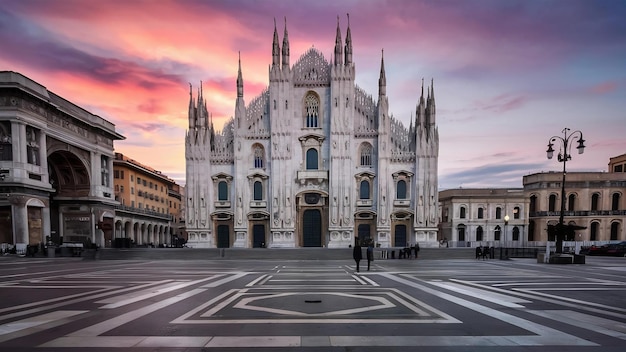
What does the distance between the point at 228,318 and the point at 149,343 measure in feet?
6.28

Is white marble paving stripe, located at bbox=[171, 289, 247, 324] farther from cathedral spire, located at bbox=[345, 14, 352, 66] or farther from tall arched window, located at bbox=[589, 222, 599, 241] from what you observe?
tall arched window, located at bbox=[589, 222, 599, 241]

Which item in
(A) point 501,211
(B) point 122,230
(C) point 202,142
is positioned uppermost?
(C) point 202,142

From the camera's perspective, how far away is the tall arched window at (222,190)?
41.8m

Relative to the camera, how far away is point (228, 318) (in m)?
7.28

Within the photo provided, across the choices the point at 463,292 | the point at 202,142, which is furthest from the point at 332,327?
the point at 202,142

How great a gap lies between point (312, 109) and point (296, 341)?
3844 centimetres

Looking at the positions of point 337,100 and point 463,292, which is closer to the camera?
point 463,292

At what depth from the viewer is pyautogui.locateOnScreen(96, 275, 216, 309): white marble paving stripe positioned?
897cm

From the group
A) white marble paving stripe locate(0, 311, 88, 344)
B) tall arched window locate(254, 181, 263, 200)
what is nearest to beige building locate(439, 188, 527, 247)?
tall arched window locate(254, 181, 263, 200)

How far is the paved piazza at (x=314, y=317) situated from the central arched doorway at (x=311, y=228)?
2972 centimetres

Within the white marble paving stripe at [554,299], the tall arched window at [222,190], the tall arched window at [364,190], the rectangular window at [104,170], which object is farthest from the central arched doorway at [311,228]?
the white marble paving stripe at [554,299]

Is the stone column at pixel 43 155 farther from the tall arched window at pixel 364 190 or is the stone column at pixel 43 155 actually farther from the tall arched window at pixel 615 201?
the tall arched window at pixel 615 201

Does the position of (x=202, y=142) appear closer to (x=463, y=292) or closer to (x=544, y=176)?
(x=463, y=292)

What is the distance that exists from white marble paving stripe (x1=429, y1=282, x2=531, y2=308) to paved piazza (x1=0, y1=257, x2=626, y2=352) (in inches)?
1.3
